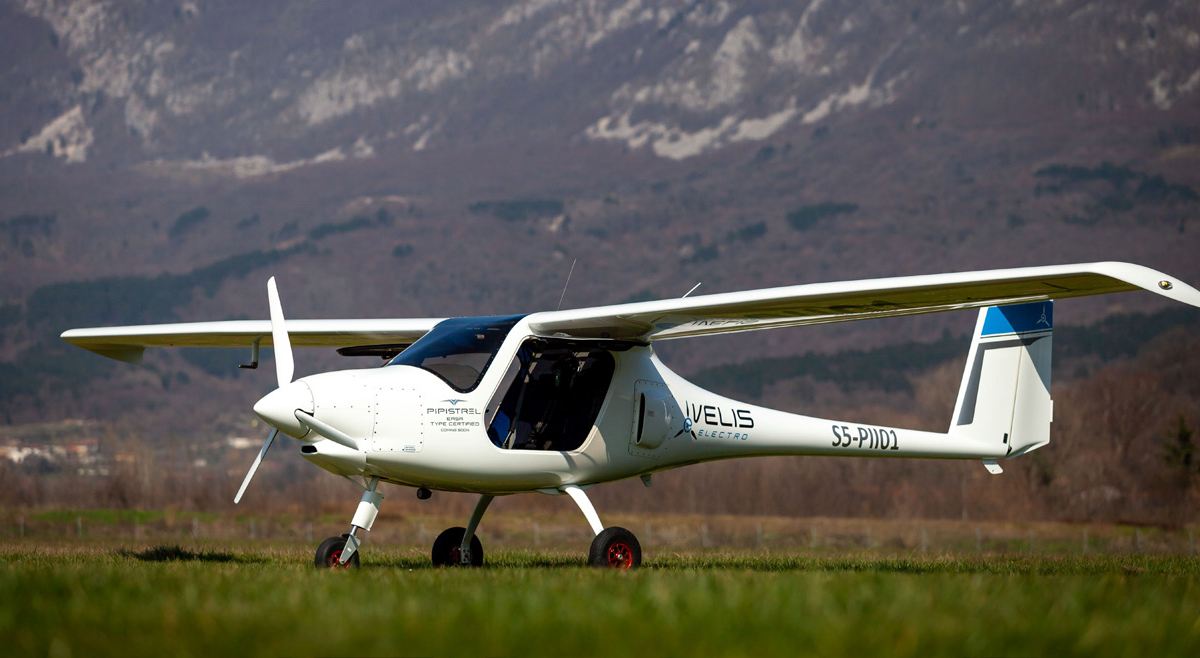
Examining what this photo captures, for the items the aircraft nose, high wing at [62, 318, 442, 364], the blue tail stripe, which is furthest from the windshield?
the blue tail stripe

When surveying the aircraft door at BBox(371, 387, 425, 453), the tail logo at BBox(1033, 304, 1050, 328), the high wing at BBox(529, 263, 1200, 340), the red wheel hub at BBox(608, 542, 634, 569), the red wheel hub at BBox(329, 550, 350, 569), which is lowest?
the red wheel hub at BBox(329, 550, 350, 569)

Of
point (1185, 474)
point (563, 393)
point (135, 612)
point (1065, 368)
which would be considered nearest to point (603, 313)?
point (563, 393)

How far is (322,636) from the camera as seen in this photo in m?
5.49

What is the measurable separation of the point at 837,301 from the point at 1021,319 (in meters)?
4.62

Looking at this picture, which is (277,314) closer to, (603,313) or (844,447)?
(603,313)

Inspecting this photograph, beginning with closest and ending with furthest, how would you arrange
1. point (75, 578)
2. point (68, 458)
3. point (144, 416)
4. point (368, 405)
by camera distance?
point (75, 578)
point (368, 405)
point (68, 458)
point (144, 416)

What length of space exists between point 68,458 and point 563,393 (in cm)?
13909

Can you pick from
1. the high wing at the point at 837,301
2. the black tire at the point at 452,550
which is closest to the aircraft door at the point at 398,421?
the high wing at the point at 837,301

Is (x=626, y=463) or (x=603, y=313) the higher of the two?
(x=603, y=313)

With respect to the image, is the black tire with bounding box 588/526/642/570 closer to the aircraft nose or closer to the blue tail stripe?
the aircraft nose

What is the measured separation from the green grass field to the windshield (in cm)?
310

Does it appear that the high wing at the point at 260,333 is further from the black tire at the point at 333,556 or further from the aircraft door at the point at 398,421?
the black tire at the point at 333,556

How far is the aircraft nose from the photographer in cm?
1016

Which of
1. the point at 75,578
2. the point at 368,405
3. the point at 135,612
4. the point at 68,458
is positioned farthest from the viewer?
the point at 68,458
